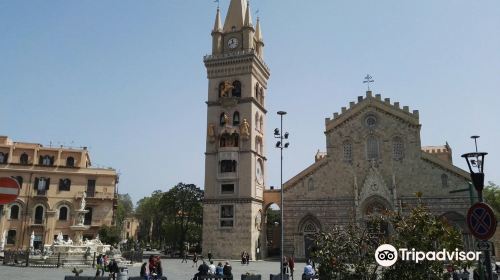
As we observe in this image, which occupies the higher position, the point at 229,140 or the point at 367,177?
the point at 229,140

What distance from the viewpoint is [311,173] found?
46906mm

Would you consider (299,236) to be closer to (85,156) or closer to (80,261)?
(80,261)

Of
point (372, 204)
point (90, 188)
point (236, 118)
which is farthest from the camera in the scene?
point (90, 188)

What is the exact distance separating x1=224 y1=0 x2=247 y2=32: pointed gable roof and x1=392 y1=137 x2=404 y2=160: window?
75.0 feet

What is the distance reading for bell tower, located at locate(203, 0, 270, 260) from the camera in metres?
45.7

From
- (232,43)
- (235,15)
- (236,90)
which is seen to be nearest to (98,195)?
(236,90)

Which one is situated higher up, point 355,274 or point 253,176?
point 253,176

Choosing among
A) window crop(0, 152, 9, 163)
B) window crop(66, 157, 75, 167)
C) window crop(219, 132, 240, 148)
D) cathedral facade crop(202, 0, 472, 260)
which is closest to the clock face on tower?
cathedral facade crop(202, 0, 472, 260)

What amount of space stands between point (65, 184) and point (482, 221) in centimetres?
5536

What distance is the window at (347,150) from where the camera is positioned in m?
46.1

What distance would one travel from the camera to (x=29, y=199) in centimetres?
5391

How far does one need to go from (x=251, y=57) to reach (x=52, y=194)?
31.5 meters

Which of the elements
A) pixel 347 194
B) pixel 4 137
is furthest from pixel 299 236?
pixel 4 137

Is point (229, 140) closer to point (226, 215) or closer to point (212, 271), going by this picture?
point (226, 215)
